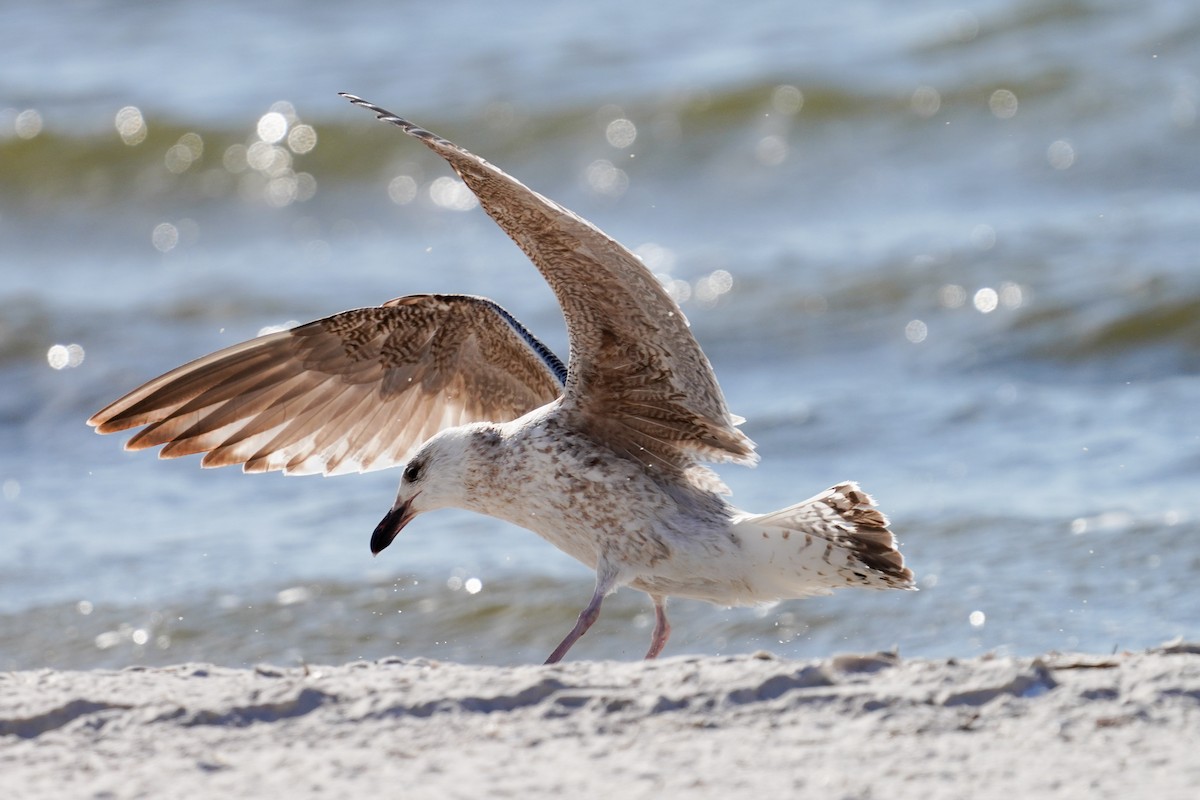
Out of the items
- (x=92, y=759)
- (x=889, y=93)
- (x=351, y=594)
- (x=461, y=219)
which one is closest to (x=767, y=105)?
(x=889, y=93)

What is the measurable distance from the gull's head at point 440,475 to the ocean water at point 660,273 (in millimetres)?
1015

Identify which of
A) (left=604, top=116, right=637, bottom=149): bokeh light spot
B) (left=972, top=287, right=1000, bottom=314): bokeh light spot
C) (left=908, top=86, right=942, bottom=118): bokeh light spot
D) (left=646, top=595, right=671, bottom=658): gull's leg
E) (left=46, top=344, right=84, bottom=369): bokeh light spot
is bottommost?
(left=646, top=595, right=671, bottom=658): gull's leg

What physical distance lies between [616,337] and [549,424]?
0.43 meters

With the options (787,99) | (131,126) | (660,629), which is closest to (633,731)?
(660,629)

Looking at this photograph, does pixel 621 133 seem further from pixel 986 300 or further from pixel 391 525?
pixel 391 525

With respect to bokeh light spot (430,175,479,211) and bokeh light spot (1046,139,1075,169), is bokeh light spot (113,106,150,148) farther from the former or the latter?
bokeh light spot (1046,139,1075,169)

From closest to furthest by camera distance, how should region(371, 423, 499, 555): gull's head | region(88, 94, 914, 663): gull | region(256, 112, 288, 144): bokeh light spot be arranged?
region(88, 94, 914, 663): gull → region(371, 423, 499, 555): gull's head → region(256, 112, 288, 144): bokeh light spot

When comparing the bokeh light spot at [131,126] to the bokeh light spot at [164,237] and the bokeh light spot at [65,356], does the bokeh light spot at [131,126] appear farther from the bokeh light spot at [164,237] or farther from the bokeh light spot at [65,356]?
the bokeh light spot at [65,356]

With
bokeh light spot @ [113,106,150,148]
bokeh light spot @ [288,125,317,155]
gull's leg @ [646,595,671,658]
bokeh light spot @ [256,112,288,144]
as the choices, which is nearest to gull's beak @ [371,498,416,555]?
gull's leg @ [646,595,671,658]

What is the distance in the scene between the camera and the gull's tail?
4520 millimetres

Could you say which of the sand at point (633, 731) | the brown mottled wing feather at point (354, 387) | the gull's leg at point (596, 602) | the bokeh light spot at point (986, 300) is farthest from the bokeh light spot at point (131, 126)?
the sand at point (633, 731)

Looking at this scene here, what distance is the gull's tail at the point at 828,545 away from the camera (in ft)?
14.8

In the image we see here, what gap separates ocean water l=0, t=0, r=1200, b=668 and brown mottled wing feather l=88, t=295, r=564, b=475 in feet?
2.78

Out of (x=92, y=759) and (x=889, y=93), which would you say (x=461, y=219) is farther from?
(x=92, y=759)
